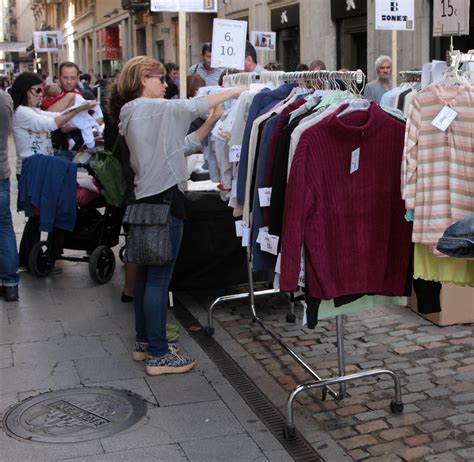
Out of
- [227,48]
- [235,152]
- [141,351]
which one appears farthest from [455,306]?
[227,48]

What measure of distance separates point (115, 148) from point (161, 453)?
2.98m

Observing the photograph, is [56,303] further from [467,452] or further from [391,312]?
[467,452]

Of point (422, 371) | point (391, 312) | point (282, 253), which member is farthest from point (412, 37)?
point (282, 253)

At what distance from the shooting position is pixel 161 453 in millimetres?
3691

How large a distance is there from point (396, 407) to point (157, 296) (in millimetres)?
1507

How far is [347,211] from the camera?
3.72 m

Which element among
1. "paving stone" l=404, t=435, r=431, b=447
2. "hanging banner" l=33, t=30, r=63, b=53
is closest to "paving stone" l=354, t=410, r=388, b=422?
"paving stone" l=404, t=435, r=431, b=447

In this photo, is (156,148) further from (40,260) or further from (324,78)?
(40,260)

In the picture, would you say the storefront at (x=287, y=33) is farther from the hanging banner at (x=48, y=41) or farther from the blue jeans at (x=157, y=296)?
the blue jeans at (x=157, y=296)

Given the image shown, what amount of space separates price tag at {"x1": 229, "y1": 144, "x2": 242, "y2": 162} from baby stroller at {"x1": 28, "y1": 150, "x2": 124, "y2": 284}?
2300mm

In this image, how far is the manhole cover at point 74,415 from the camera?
393 centimetres

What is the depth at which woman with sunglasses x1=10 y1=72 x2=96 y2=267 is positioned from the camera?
664 centimetres

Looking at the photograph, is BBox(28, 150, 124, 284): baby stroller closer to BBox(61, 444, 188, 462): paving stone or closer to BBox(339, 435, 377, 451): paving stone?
BBox(61, 444, 188, 462): paving stone

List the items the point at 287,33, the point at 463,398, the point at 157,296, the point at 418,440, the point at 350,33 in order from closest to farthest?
the point at 418,440 → the point at 463,398 → the point at 157,296 → the point at 350,33 → the point at 287,33
